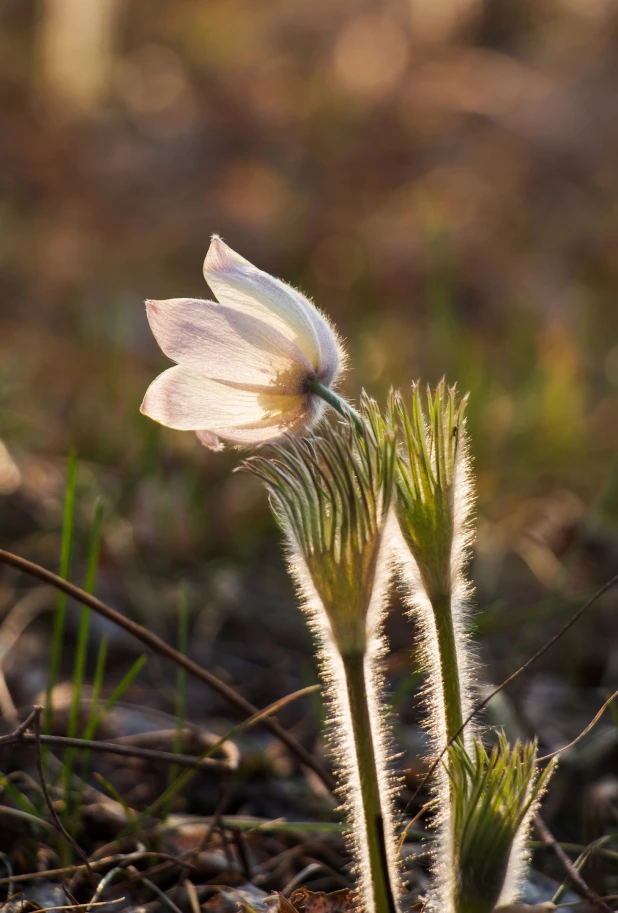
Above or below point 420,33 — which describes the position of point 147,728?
below

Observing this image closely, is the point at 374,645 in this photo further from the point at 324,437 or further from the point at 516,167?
the point at 516,167

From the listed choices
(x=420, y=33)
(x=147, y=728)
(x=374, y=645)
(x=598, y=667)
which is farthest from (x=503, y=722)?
(x=420, y=33)

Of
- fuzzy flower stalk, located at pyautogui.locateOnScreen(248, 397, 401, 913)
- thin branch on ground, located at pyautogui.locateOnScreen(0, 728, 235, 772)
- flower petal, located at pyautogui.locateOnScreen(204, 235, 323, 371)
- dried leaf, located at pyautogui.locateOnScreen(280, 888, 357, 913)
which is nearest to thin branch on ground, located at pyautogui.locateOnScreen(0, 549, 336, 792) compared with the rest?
thin branch on ground, located at pyautogui.locateOnScreen(0, 728, 235, 772)

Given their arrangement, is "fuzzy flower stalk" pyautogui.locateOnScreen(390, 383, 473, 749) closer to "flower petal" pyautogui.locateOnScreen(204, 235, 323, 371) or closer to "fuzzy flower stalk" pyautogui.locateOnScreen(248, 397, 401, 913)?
"fuzzy flower stalk" pyautogui.locateOnScreen(248, 397, 401, 913)

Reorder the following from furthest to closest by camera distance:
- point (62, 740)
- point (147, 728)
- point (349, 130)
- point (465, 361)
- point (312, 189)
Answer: point (349, 130) < point (312, 189) < point (465, 361) < point (147, 728) < point (62, 740)

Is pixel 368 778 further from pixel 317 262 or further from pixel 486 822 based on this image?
pixel 317 262

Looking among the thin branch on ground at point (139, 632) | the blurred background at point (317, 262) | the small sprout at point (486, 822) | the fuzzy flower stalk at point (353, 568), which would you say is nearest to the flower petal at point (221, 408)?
the fuzzy flower stalk at point (353, 568)
